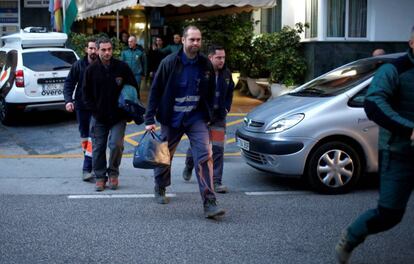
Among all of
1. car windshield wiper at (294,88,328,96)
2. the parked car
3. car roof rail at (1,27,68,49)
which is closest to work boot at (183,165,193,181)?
the parked car

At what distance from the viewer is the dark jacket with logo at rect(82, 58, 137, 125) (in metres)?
7.32

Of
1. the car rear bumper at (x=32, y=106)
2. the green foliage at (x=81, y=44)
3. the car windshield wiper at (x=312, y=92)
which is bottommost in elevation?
the car rear bumper at (x=32, y=106)

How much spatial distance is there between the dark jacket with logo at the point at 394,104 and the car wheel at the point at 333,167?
104 inches

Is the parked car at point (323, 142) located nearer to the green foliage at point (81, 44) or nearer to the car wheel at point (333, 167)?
the car wheel at point (333, 167)

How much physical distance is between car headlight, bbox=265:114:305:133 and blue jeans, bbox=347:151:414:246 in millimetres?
2774

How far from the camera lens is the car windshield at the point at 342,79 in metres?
7.60

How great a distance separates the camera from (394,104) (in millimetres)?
4504

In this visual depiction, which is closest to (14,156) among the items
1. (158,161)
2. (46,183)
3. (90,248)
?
(46,183)

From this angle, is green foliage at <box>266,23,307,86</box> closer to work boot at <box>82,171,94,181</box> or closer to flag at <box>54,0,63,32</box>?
flag at <box>54,0,63,32</box>

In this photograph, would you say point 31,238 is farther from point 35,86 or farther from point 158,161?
point 35,86

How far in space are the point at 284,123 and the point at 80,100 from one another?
254cm

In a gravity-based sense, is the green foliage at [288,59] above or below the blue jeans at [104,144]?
above

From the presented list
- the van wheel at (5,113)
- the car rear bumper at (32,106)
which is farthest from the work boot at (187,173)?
the van wheel at (5,113)

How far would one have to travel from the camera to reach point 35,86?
12.5 m
